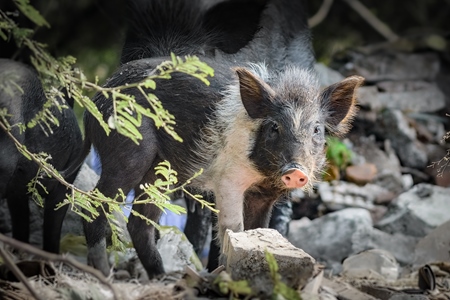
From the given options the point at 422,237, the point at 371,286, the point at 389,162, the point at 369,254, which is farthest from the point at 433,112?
A: the point at 371,286

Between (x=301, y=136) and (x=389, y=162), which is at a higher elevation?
(x=389, y=162)

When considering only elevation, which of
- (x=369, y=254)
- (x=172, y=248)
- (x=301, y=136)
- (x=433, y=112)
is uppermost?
(x=433, y=112)

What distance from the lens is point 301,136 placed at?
336cm

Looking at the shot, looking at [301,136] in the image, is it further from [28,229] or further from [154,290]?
[28,229]

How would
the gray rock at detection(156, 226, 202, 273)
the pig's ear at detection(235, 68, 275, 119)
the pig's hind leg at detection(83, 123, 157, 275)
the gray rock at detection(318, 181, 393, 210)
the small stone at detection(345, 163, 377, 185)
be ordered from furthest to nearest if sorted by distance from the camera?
the small stone at detection(345, 163, 377, 185) → the gray rock at detection(318, 181, 393, 210) → the gray rock at detection(156, 226, 202, 273) → the pig's hind leg at detection(83, 123, 157, 275) → the pig's ear at detection(235, 68, 275, 119)

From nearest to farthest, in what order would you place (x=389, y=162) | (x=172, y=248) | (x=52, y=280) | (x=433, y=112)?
1. (x=52, y=280)
2. (x=172, y=248)
3. (x=389, y=162)
4. (x=433, y=112)

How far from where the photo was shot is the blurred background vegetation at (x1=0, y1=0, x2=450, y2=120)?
5945 mm

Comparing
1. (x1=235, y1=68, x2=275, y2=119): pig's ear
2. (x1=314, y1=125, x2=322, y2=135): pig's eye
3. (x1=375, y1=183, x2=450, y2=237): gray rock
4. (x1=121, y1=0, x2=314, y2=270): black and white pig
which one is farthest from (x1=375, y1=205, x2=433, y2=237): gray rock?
(x1=235, y1=68, x2=275, y2=119): pig's ear

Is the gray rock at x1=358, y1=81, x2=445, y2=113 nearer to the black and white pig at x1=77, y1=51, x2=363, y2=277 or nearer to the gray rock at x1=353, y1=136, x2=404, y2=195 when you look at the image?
the gray rock at x1=353, y1=136, x2=404, y2=195

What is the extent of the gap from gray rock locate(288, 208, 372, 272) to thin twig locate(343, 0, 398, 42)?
8.76ft

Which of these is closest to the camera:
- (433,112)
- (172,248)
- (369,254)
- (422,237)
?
(172,248)

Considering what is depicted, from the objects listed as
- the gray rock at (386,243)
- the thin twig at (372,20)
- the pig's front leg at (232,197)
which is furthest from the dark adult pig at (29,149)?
the thin twig at (372,20)

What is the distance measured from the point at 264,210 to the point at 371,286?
0.59 meters

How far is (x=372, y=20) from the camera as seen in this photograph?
24.1 ft
